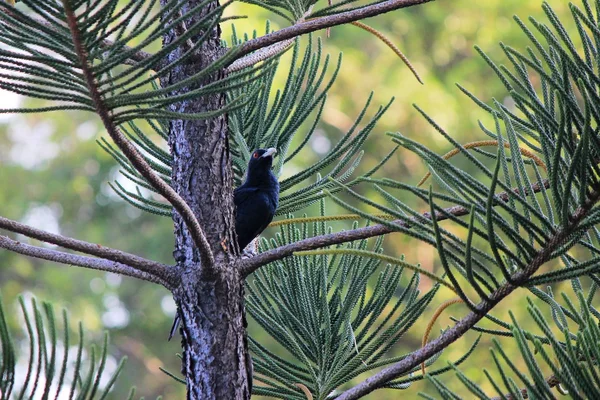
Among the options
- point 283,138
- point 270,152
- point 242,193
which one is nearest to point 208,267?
point 283,138

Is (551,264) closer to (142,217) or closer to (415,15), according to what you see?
(415,15)

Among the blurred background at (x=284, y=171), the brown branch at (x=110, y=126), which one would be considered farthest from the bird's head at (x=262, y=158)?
the blurred background at (x=284, y=171)

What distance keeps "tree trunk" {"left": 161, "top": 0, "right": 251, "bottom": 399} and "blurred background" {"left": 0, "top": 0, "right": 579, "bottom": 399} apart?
8.33m

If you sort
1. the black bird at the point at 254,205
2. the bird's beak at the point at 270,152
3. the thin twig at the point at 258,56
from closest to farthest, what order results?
the thin twig at the point at 258,56 < the bird's beak at the point at 270,152 < the black bird at the point at 254,205

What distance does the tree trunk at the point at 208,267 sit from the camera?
5.65 ft

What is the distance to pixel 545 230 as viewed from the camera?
1296mm

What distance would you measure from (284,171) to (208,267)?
9.12 m

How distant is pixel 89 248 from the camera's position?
58.2 inches

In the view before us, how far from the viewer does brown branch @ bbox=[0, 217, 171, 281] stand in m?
1.41

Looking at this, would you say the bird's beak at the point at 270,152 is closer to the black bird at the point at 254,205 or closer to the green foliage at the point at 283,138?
the green foliage at the point at 283,138

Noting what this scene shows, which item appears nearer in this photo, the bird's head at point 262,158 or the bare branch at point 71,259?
the bare branch at point 71,259

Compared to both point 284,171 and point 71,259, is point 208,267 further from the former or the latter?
point 284,171

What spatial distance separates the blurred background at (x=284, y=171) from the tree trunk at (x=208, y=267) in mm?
8332

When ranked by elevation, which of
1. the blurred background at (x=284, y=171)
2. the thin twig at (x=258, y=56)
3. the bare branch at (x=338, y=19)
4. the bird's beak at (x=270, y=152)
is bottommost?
the bare branch at (x=338, y=19)
